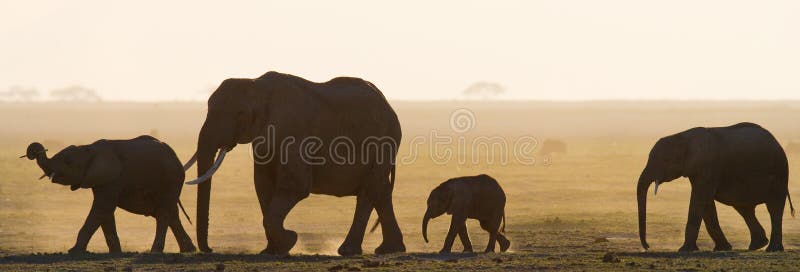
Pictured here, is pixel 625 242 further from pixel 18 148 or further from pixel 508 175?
pixel 18 148

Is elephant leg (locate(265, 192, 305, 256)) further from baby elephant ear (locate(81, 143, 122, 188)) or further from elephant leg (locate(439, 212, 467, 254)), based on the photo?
elephant leg (locate(439, 212, 467, 254))

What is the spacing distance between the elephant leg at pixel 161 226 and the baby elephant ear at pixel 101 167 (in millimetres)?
1156

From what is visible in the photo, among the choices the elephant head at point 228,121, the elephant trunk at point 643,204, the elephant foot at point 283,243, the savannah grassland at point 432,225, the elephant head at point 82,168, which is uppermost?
the elephant head at point 228,121

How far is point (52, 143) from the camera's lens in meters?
71.1

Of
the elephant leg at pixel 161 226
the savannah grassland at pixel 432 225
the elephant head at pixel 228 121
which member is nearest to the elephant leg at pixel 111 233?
the elephant leg at pixel 161 226

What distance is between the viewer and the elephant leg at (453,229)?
24.4 meters

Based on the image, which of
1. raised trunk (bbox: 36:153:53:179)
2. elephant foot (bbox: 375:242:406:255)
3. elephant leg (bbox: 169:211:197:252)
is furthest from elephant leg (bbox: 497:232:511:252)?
raised trunk (bbox: 36:153:53:179)

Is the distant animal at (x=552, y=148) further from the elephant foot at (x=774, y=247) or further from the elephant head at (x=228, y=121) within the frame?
the elephant head at (x=228, y=121)

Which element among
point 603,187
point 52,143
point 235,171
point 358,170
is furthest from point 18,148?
point 358,170

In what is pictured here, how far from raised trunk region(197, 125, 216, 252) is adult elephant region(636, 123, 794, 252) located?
6.48 metres

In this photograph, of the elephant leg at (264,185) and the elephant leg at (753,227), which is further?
the elephant leg at (753,227)

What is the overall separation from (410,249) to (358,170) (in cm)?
632

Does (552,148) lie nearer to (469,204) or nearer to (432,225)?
(432,225)

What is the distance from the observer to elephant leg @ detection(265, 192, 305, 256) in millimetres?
20250
